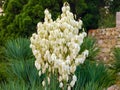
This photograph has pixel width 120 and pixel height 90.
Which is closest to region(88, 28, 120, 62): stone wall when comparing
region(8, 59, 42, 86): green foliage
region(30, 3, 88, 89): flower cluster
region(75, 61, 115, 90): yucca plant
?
region(75, 61, 115, 90): yucca plant

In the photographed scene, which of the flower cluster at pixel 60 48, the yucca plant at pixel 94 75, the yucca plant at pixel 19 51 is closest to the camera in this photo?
the flower cluster at pixel 60 48

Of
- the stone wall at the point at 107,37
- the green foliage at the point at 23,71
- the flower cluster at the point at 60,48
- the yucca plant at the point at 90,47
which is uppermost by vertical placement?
the flower cluster at the point at 60,48

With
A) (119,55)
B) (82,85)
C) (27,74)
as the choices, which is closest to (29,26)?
(119,55)

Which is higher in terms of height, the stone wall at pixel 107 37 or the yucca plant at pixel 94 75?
the yucca plant at pixel 94 75

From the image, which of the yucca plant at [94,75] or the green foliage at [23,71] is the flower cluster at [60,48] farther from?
the green foliage at [23,71]

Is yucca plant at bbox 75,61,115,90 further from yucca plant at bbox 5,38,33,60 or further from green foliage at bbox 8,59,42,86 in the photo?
yucca plant at bbox 5,38,33,60

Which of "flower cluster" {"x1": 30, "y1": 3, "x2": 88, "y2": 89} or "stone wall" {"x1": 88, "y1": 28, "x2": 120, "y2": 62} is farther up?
"flower cluster" {"x1": 30, "y1": 3, "x2": 88, "y2": 89}

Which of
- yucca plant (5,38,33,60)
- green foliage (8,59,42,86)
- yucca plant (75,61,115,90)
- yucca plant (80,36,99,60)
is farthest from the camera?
yucca plant (80,36,99,60)

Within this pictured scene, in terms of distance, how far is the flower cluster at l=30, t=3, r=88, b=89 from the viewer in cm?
559

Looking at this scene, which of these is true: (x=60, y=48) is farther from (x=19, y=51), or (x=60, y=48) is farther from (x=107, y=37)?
(x=107, y=37)

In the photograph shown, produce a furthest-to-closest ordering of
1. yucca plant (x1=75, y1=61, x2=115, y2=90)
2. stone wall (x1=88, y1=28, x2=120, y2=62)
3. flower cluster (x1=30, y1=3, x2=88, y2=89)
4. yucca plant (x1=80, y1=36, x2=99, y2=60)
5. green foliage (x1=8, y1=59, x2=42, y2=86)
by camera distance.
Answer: stone wall (x1=88, y1=28, x2=120, y2=62)
yucca plant (x1=80, y1=36, x2=99, y2=60)
green foliage (x1=8, y1=59, x2=42, y2=86)
yucca plant (x1=75, y1=61, x2=115, y2=90)
flower cluster (x1=30, y1=3, x2=88, y2=89)

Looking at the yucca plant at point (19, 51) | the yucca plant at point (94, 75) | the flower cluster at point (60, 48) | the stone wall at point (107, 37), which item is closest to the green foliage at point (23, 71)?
the yucca plant at point (94, 75)

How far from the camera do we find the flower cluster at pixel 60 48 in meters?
5.59

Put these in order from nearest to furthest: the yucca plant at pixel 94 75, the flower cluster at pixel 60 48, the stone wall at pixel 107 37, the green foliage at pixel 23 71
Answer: the flower cluster at pixel 60 48 < the yucca plant at pixel 94 75 < the green foliage at pixel 23 71 < the stone wall at pixel 107 37
